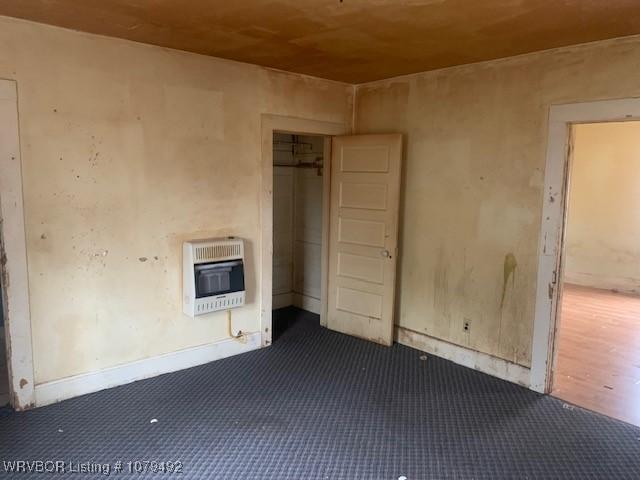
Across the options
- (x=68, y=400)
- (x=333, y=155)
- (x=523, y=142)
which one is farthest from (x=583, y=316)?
(x=68, y=400)

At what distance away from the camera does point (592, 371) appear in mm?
3746

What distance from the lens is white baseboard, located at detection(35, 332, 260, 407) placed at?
3094 millimetres

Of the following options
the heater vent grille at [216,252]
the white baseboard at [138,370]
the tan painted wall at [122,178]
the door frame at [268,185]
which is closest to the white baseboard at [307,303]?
the door frame at [268,185]

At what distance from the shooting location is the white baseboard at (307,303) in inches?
204

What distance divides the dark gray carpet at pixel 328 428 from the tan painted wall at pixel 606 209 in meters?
3.98

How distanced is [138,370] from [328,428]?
1504 mm

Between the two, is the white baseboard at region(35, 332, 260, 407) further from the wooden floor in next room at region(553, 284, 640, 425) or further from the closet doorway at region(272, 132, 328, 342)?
the wooden floor in next room at region(553, 284, 640, 425)

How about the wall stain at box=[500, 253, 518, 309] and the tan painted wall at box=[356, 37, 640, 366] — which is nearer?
the tan painted wall at box=[356, 37, 640, 366]

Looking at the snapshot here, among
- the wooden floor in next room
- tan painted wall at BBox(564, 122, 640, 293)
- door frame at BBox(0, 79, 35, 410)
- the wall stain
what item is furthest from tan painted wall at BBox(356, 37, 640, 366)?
tan painted wall at BBox(564, 122, 640, 293)

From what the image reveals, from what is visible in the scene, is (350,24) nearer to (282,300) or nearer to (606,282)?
(282,300)

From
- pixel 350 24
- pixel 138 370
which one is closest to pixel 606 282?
pixel 350 24

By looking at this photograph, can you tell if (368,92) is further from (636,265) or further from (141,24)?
(636,265)

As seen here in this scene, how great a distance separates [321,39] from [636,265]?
557cm

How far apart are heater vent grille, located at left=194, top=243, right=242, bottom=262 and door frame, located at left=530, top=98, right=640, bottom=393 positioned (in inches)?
89.0
